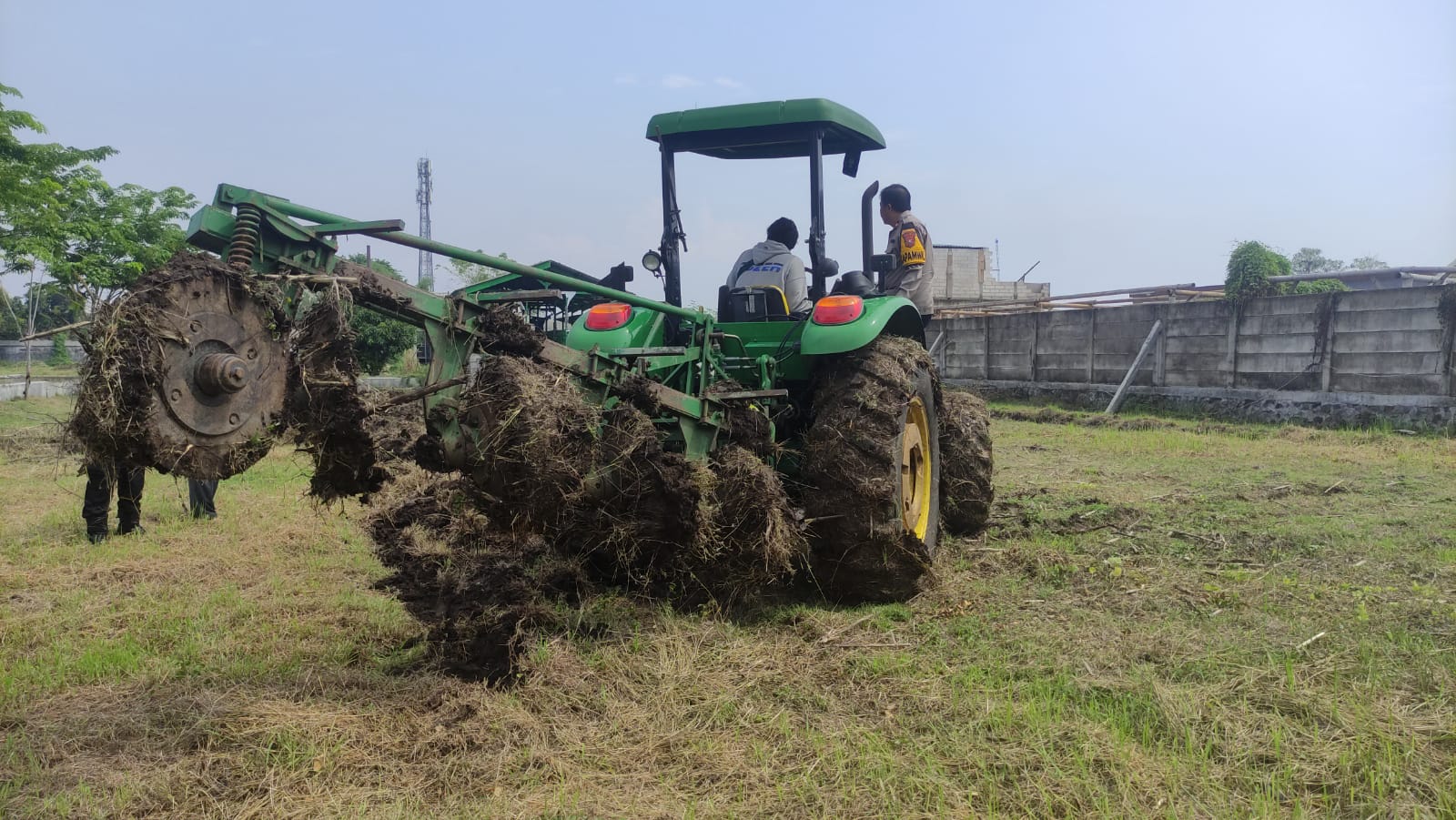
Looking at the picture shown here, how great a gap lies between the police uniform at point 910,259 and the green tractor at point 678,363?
28 centimetres

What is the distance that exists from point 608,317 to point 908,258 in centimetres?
171

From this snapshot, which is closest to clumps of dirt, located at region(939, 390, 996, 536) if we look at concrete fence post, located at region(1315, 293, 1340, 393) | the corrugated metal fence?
the corrugated metal fence

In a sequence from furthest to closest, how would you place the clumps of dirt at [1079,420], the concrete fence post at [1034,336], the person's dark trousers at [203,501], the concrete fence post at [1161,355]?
the concrete fence post at [1034,336], the concrete fence post at [1161,355], the clumps of dirt at [1079,420], the person's dark trousers at [203,501]

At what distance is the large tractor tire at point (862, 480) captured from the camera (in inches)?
165

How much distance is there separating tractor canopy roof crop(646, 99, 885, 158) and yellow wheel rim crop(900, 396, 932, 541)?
157 centimetres

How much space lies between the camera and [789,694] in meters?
3.42

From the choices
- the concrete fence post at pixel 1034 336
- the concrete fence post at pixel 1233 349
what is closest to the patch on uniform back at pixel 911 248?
the concrete fence post at pixel 1233 349

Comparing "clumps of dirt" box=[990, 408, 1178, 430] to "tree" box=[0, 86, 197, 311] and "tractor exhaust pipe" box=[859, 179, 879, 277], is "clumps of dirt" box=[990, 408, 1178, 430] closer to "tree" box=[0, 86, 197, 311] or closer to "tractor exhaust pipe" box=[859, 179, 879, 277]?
"tractor exhaust pipe" box=[859, 179, 879, 277]

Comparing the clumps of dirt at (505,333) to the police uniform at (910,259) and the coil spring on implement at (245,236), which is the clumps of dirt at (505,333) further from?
the police uniform at (910,259)

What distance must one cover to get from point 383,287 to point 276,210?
400 millimetres

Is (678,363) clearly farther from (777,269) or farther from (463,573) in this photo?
(463,573)

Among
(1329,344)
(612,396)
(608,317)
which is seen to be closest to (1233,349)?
(1329,344)

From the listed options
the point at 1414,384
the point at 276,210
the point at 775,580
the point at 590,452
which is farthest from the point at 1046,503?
the point at 1414,384

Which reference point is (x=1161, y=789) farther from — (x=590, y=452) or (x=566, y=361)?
(x=566, y=361)
